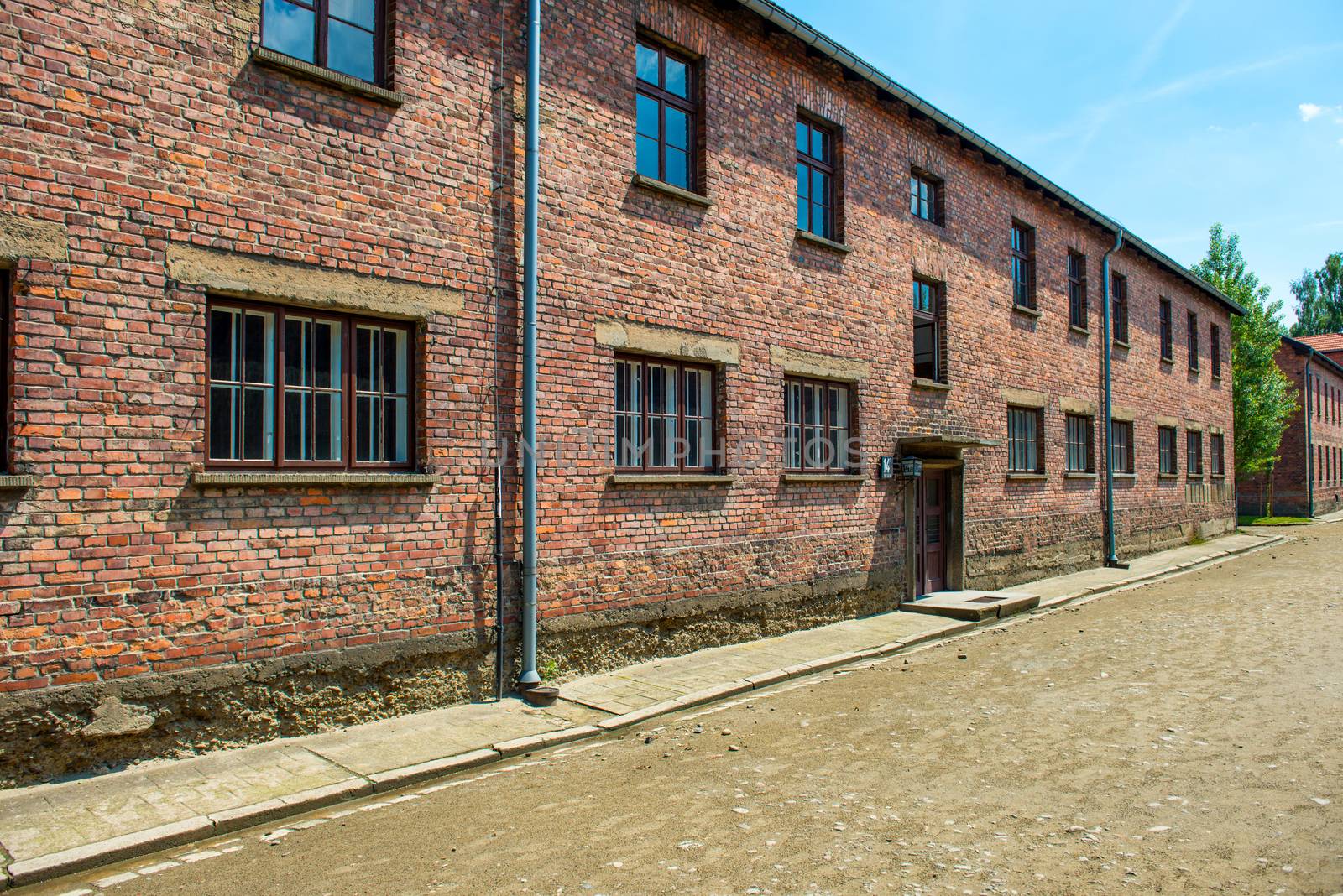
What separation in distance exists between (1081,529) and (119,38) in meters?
17.8

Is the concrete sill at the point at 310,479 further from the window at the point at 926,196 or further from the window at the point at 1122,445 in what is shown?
the window at the point at 1122,445

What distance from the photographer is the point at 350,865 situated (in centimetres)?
457

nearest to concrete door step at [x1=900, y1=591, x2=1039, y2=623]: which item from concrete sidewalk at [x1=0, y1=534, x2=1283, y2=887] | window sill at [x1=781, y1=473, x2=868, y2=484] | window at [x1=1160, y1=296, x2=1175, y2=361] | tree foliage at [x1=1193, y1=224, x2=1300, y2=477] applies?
window sill at [x1=781, y1=473, x2=868, y2=484]

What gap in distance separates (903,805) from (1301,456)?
45.7 metres

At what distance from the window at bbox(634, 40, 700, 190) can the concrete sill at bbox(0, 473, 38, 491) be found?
6.12 m

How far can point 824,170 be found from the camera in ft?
40.3

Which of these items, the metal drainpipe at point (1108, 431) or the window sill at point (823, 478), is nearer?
the window sill at point (823, 478)

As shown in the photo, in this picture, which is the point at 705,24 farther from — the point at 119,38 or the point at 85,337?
the point at 85,337

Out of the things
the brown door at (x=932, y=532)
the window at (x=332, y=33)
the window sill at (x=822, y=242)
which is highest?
the window at (x=332, y=33)

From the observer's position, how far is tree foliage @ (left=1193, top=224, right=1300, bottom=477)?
31734mm

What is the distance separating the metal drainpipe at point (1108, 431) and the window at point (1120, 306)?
1.04 meters

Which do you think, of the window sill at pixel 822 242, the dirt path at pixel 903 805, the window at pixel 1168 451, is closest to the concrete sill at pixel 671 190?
the window sill at pixel 822 242

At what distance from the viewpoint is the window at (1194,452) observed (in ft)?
81.5

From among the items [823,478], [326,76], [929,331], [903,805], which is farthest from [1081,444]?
[326,76]
